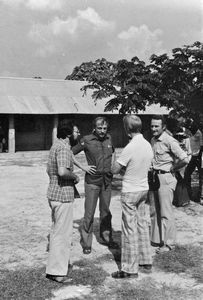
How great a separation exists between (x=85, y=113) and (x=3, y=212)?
13173mm

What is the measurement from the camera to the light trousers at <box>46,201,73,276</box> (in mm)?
4074

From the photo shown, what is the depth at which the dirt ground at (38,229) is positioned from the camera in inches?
168

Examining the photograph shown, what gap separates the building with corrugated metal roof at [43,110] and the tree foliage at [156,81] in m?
11.7

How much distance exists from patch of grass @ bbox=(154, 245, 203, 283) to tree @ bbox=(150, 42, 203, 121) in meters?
3.28

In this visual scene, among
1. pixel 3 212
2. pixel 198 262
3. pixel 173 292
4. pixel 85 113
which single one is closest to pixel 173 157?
pixel 198 262

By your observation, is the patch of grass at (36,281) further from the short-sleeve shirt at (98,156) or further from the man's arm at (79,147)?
the man's arm at (79,147)

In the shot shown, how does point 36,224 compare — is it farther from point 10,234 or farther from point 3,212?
point 3,212

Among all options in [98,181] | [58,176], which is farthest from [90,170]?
[58,176]

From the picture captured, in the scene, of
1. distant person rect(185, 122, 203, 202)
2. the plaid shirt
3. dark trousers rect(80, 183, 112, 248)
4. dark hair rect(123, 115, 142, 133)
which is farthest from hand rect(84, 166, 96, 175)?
distant person rect(185, 122, 203, 202)

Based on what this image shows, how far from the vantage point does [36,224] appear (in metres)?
6.39

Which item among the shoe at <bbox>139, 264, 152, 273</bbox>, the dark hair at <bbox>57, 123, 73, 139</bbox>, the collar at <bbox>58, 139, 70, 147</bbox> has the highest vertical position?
the dark hair at <bbox>57, 123, 73, 139</bbox>

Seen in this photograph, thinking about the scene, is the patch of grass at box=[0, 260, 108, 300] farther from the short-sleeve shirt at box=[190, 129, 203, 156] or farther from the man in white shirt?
the short-sleeve shirt at box=[190, 129, 203, 156]

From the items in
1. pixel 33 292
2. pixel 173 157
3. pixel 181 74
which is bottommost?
pixel 33 292

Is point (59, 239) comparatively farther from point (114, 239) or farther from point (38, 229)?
point (38, 229)
